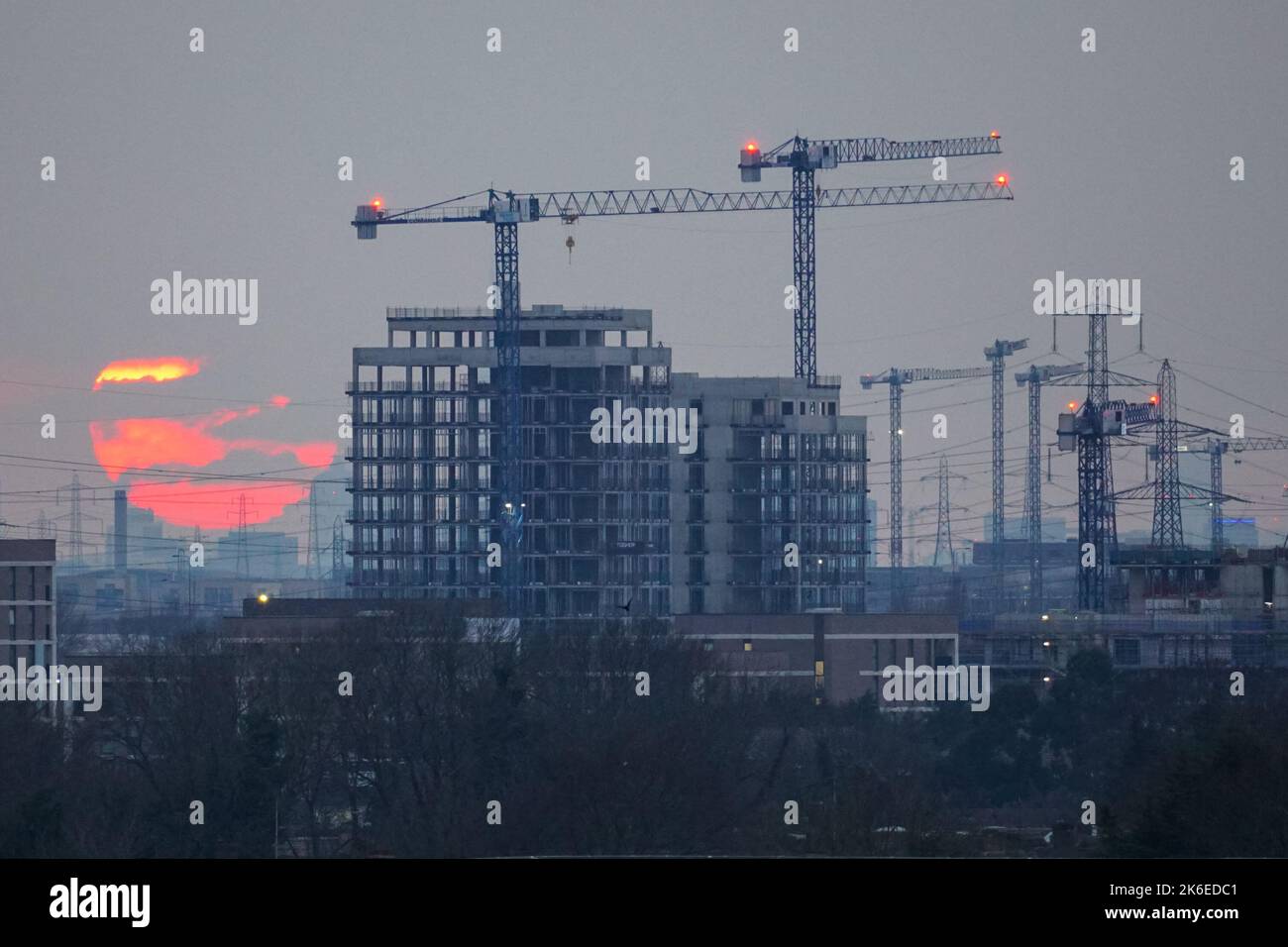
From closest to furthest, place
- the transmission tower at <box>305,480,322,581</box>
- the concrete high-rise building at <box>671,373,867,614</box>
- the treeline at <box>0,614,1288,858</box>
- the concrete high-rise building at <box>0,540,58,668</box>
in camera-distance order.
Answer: the treeline at <box>0,614,1288,858</box> → the concrete high-rise building at <box>0,540,58,668</box> → the concrete high-rise building at <box>671,373,867,614</box> → the transmission tower at <box>305,480,322,581</box>

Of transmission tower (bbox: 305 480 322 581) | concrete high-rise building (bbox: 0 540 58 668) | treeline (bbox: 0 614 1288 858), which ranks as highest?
transmission tower (bbox: 305 480 322 581)

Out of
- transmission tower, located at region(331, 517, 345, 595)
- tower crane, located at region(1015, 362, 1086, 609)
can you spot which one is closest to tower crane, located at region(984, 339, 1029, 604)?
tower crane, located at region(1015, 362, 1086, 609)

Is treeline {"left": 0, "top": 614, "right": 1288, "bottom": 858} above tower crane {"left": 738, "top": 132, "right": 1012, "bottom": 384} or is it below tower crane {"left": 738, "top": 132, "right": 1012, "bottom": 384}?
below

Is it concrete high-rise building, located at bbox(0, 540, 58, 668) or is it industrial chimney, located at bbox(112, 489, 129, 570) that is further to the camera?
industrial chimney, located at bbox(112, 489, 129, 570)

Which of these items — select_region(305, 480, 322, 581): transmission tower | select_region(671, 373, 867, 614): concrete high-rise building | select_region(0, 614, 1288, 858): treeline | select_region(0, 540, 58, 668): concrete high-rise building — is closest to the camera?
select_region(0, 614, 1288, 858): treeline

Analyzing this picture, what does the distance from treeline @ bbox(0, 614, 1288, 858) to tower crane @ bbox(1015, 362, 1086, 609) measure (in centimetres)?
3511

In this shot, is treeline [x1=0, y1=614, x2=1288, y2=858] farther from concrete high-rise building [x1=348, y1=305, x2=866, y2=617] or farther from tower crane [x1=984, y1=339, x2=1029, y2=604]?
tower crane [x1=984, y1=339, x2=1029, y2=604]

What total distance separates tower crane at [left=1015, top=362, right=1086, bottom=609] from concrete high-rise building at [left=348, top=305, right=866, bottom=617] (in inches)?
522

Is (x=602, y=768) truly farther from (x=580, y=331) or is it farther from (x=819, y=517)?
(x=819, y=517)

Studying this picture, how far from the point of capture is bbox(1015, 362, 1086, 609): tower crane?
7331 centimetres

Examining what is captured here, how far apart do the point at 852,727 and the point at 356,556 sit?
30.4m

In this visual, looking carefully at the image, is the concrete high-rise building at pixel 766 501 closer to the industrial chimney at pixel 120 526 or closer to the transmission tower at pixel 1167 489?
the transmission tower at pixel 1167 489

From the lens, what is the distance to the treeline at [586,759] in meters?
21.4
